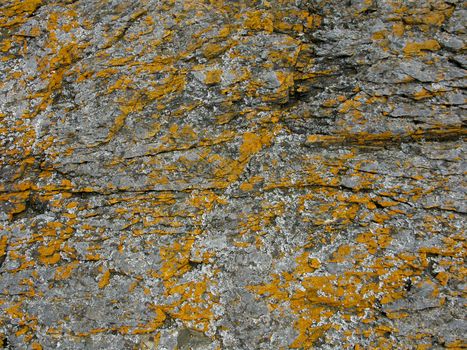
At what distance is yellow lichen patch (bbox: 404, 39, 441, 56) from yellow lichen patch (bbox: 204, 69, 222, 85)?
1.51 meters

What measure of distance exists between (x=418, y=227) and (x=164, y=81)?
2.31 m

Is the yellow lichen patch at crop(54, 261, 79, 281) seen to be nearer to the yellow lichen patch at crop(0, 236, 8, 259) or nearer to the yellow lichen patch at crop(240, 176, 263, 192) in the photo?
the yellow lichen patch at crop(0, 236, 8, 259)

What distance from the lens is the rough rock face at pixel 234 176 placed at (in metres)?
3.23

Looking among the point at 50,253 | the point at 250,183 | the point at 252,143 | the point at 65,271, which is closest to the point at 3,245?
the point at 50,253

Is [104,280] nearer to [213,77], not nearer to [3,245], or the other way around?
[3,245]

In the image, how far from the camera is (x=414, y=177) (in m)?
3.37

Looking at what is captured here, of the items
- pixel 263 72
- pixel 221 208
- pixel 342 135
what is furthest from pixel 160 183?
pixel 342 135

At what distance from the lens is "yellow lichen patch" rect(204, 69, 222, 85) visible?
3.72 metres

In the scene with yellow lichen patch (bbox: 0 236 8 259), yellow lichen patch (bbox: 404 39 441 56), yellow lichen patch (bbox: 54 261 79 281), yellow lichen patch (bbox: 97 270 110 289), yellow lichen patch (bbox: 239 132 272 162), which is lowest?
yellow lichen patch (bbox: 97 270 110 289)

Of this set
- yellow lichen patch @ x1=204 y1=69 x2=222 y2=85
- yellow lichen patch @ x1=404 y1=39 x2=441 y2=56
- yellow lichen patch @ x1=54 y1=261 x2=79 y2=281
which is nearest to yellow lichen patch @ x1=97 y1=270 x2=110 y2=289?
yellow lichen patch @ x1=54 y1=261 x2=79 y2=281

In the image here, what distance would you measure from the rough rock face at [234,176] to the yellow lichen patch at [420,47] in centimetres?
1

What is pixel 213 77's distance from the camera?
373cm

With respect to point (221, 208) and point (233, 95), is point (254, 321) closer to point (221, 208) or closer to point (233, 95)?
point (221, 208)

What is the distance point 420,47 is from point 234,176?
1799 millimetres
